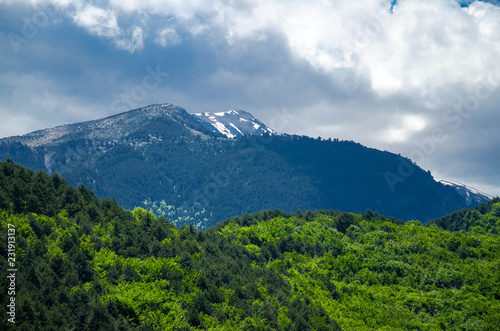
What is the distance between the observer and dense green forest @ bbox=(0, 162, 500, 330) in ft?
211

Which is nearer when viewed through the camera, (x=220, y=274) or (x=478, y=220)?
(x=220, y=274)

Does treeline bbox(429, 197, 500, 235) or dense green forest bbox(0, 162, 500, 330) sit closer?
dense green forest bbox(0, 162, 500, 330)

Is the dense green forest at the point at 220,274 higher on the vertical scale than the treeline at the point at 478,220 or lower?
lower

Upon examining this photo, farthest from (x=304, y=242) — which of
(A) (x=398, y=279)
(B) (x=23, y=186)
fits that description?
(B) (x=23, y=186)

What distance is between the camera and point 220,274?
87.0 metres

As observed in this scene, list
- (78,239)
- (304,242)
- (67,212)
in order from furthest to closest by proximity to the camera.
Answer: (304,242)
(67,212)
(78,239)

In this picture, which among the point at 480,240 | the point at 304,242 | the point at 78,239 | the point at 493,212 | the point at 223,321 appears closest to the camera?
the point at 223,321

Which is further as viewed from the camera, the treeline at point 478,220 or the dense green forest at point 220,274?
the treeline at point 478,220

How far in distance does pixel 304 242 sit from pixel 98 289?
6306cm

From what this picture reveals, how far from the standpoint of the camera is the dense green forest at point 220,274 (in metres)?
64.2

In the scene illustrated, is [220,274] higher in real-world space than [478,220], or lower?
lower

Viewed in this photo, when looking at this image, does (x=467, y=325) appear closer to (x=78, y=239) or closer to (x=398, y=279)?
(x=398, y=279)

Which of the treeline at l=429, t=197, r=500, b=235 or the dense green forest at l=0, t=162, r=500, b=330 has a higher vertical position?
the treeline at l=429, t=197, r=500, b=235

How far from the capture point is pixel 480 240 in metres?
107
